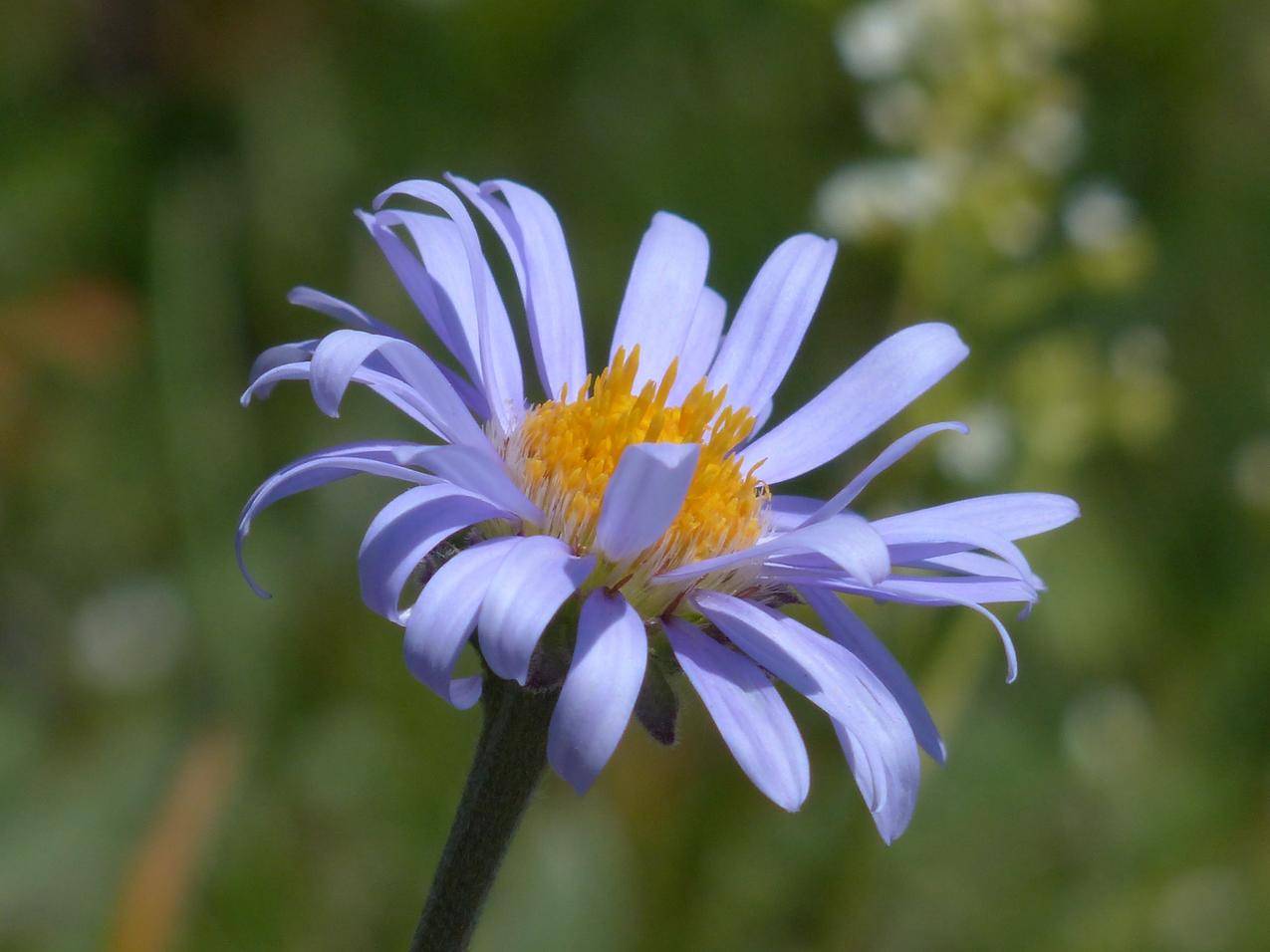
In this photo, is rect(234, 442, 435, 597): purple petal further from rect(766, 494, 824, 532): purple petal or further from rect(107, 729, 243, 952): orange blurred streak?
rect(107, 729, 243, 952): orange blurred streak

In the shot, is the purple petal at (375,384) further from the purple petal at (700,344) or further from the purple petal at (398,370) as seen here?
the purple petal at (700,344)

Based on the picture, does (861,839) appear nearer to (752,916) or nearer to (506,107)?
(752,916)

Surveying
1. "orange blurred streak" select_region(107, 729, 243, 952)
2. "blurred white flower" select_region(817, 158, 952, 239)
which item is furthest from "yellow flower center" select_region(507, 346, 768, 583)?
"orange blurred streak" select_region(107, 729, 243, 952)

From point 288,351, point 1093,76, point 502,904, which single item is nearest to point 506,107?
point 1093,76

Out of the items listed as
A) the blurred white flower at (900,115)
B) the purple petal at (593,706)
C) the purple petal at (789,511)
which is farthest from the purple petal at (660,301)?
the blurred white flower at (900,115)

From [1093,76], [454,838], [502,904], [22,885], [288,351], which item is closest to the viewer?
[454,838]
